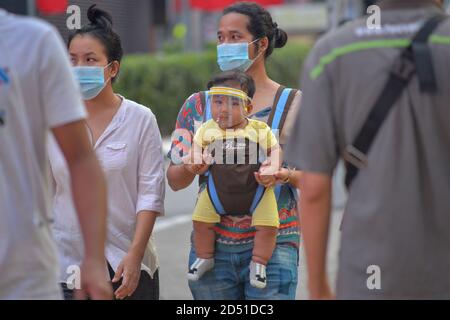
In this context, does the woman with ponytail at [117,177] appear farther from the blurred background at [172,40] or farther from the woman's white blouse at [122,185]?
the blurred background at [172,40]

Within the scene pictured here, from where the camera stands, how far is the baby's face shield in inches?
177

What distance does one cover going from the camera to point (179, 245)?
34.4 ft

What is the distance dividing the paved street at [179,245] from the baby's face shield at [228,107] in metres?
3.35

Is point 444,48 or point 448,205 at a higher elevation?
point 444,48

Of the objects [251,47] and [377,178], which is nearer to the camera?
[377,178]

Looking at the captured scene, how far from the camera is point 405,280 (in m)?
3.05

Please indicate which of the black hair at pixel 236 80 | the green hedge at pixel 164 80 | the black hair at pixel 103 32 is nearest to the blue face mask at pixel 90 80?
the black hair at pixel 103 32

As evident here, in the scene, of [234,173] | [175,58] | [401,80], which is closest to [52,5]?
[175,58]

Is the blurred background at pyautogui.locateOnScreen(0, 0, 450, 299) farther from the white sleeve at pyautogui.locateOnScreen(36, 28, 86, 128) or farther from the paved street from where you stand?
the white sleeve at pyautogui.locateOnScreen(36, 28, 86, 128)

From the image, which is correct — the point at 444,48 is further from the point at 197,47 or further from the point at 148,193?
the point at 197,47

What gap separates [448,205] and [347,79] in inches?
19.7

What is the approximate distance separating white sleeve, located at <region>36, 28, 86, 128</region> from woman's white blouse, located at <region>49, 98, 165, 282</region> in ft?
4.98

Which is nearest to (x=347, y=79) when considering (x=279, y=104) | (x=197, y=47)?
(x=279, y=104)
